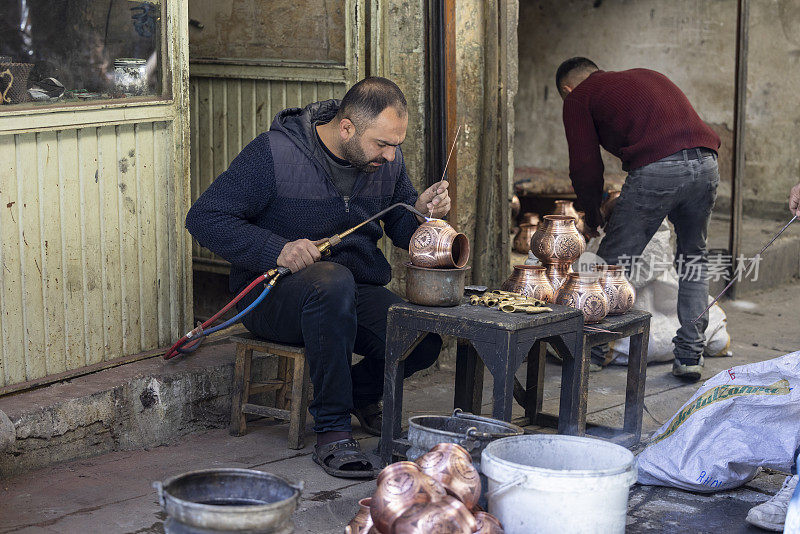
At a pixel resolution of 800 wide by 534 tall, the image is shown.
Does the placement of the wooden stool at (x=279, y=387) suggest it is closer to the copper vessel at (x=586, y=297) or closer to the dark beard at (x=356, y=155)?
the dark beard at (x=356, y=155)

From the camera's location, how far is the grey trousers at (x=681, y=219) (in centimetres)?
544

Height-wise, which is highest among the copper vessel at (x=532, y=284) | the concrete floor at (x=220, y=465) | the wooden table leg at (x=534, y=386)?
the copper vessel at (x=532, y=284)

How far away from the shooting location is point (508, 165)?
579 cm

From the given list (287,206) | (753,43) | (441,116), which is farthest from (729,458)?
(753,43)

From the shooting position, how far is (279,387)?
475cm

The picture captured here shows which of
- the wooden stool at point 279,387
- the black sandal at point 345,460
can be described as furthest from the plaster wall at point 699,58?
the black sandal at point 345,460

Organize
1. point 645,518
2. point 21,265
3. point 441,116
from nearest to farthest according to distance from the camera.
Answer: point 645,518, point 21,265, point 441,116

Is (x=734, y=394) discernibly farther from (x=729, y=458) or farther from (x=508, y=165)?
(x=508, y=165)

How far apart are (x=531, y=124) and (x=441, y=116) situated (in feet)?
15.0

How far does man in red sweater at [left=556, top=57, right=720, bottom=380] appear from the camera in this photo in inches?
215

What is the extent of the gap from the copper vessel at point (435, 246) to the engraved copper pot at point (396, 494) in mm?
1275

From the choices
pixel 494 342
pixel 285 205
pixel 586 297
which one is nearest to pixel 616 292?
pixel 586 297

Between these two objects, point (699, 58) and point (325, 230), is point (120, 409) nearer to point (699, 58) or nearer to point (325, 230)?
point (325, 230)

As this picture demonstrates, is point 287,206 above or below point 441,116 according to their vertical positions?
below
